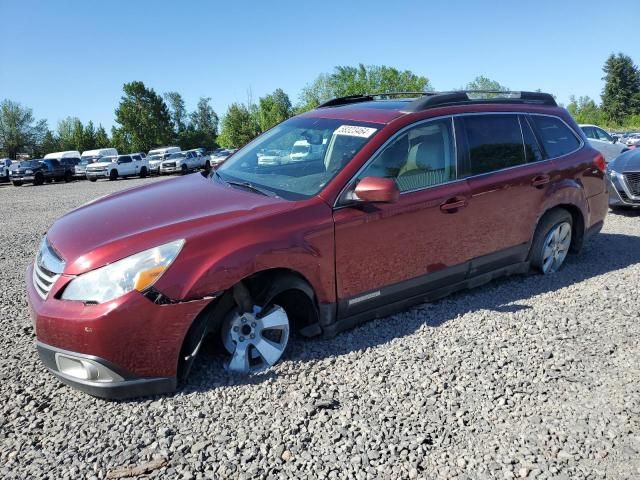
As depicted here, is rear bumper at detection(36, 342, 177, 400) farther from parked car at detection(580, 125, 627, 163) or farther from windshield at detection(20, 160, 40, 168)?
windshield at detection(20, 160, 40, 168)

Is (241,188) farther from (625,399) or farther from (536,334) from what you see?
(625,399)

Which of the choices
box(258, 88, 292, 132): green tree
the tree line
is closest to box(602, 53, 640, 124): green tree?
the tree line

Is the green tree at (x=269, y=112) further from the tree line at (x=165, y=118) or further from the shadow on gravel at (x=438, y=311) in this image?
the shadow on gravel at (x=438, y=311)

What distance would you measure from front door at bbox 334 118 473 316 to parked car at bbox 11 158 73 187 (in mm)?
32219

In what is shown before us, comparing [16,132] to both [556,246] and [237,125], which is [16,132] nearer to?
[237,125]

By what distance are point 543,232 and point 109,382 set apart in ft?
13.3

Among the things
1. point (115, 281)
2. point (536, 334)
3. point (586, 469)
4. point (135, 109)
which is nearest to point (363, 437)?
point (586, 469)

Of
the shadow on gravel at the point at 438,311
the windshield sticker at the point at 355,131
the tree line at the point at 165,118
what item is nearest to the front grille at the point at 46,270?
the shadow on gravel at the point at 438,311

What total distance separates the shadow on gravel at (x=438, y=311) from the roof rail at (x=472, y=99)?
5.55ft

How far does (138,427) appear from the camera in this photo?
265 cm

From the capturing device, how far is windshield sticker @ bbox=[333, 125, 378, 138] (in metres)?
3.74

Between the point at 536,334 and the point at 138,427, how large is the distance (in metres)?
2.84

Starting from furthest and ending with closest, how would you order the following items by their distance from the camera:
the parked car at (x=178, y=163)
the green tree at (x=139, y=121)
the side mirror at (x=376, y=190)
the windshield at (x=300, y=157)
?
1. the green tree at (x=139, y=121)
2. the parked car at (x=178, y=163)
3. the windshield at (x=300, y=157)
4. the side mirror at (x=376, y=190)

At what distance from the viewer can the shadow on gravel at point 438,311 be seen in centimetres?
319
